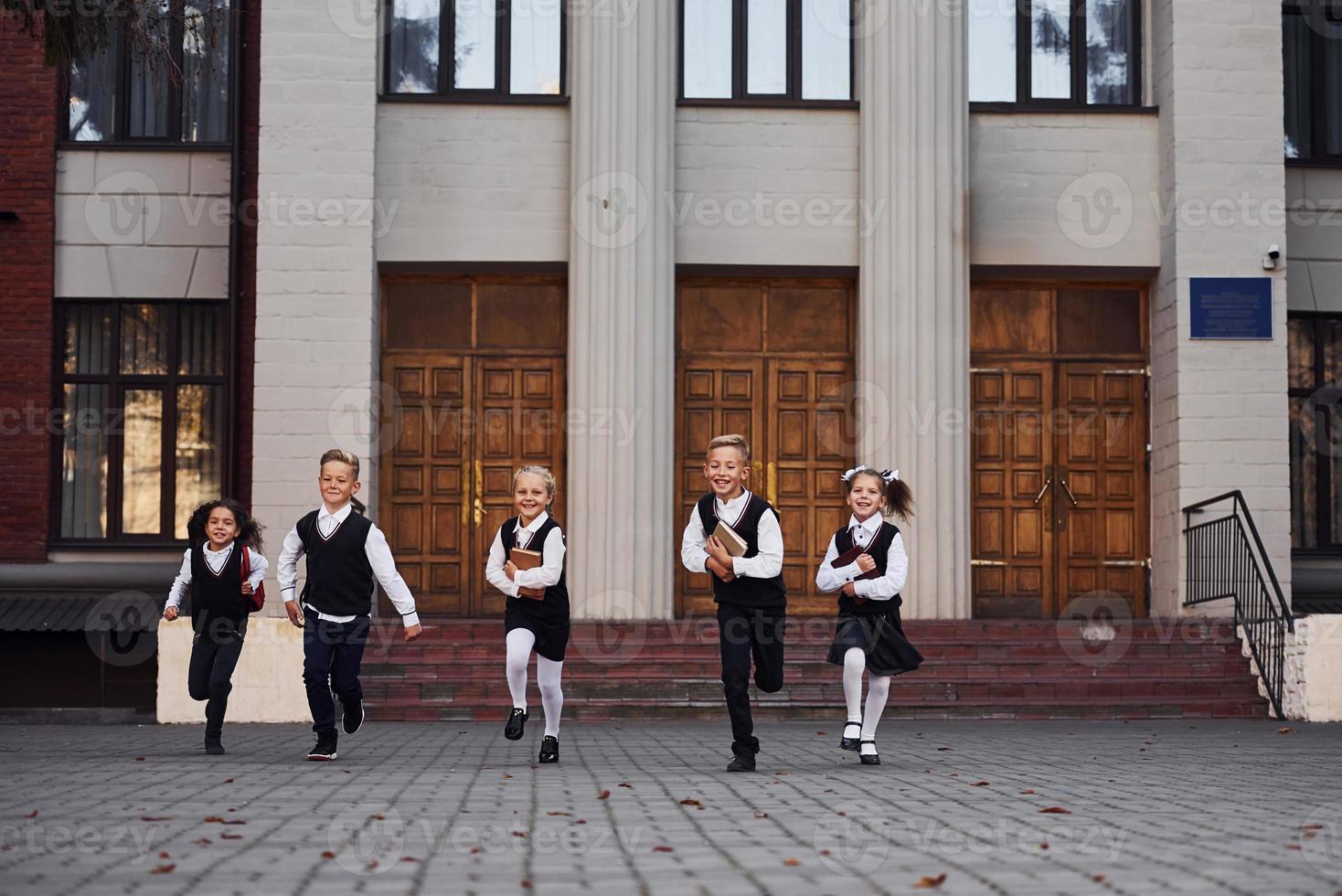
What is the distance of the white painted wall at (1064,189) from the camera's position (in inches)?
763

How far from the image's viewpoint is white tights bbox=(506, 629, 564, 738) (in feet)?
35.6

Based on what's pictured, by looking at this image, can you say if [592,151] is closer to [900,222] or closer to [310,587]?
[900,222]

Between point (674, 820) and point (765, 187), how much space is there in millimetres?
12639

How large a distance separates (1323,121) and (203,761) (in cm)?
1503

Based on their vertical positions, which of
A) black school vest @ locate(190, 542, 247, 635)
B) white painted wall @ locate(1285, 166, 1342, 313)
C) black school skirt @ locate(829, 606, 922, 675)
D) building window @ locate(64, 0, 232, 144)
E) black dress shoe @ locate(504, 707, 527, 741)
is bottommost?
black dress shoe @ locate(504, 707, 527, 741)

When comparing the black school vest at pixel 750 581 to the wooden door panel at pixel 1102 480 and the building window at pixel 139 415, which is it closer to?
the wooden door panel at pixel 1102 480

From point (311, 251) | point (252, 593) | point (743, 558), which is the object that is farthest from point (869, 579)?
point (311, 251)

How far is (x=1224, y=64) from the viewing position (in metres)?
19.0

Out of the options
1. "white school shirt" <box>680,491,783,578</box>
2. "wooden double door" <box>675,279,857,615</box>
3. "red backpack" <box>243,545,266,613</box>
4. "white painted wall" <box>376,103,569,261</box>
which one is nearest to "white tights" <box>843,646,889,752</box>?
"white school shirt" <box>680,491,783,578</box>

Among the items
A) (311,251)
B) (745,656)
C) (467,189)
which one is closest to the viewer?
(745,656)

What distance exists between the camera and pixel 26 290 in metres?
19.5

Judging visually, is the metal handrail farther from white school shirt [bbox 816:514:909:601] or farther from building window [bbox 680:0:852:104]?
white school shirt [bbox 816:514:909:601]

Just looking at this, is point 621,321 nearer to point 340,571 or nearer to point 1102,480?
point 1102,480

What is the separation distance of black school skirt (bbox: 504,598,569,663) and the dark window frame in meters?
10.5
